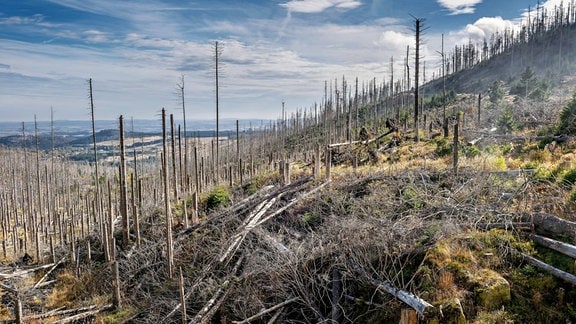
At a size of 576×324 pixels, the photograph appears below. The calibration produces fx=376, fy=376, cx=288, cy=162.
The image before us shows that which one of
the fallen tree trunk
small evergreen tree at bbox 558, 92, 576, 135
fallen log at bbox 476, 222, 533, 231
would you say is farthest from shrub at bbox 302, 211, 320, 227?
small evergreen tree at bbox 558, 92, 576, 135

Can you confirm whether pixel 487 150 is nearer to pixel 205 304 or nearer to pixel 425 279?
pixel 425 279

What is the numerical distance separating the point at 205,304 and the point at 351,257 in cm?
388

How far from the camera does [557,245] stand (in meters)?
6.51

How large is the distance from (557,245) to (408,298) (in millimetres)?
2867

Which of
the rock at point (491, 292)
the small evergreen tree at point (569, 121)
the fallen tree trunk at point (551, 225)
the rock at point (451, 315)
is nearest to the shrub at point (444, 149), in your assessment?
the small evergreen tree at point (569, 121)

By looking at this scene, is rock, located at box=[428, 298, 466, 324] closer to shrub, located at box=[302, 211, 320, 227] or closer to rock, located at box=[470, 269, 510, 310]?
rock, located at box=[470, 269, 510, 310]

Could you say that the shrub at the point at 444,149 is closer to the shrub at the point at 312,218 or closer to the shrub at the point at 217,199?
the shrub at the point at 312,218

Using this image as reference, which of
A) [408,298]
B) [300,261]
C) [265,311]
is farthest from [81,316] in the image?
[408,298]

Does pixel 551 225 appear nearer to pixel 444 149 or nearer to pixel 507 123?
pixel 444 149

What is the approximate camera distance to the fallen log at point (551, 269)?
5.87 meters

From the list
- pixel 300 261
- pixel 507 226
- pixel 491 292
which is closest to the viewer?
pixel 491 292

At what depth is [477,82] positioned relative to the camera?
220 feet

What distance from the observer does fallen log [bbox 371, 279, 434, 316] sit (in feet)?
18.5

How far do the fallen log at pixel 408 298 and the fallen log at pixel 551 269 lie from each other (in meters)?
2.22
